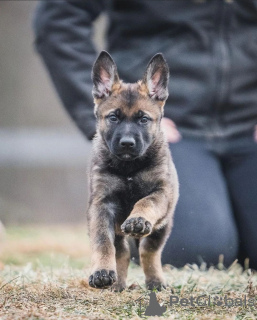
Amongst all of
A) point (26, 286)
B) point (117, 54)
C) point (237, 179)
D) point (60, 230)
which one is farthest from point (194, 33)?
point (60, 230)

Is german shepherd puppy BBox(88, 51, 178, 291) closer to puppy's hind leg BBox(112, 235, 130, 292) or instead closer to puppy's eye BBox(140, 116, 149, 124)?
puppy's eye BBox(140, 116, 149, 124)

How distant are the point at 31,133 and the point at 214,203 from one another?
7.41 meters

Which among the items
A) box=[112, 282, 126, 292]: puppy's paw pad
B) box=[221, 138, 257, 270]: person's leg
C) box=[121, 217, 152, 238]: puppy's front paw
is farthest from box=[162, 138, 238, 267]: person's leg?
box=[121, 217, 152, 238]: puppy's front paw

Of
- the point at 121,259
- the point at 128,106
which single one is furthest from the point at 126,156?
the point at 121,259

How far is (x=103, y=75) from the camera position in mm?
3076

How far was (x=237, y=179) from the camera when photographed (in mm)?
5246

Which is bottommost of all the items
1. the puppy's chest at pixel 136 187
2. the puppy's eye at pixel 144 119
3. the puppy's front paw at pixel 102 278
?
the puppy's front paw at pixel 102 278

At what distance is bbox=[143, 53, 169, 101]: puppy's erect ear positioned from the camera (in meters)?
3.03

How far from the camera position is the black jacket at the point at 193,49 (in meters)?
4.95

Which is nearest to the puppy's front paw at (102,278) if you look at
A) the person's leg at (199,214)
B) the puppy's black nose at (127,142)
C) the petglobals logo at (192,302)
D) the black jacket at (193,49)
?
the petglobals logo at (192,302)

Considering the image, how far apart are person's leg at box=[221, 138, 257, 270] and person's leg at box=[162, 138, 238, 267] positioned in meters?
0.14

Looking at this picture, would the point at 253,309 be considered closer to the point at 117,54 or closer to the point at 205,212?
the point at 205,212

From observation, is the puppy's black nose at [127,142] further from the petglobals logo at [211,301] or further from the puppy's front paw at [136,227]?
the petglobals logo at [211,301]

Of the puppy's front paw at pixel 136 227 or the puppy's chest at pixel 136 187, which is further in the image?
the puppy's chest at pixel 136 187
